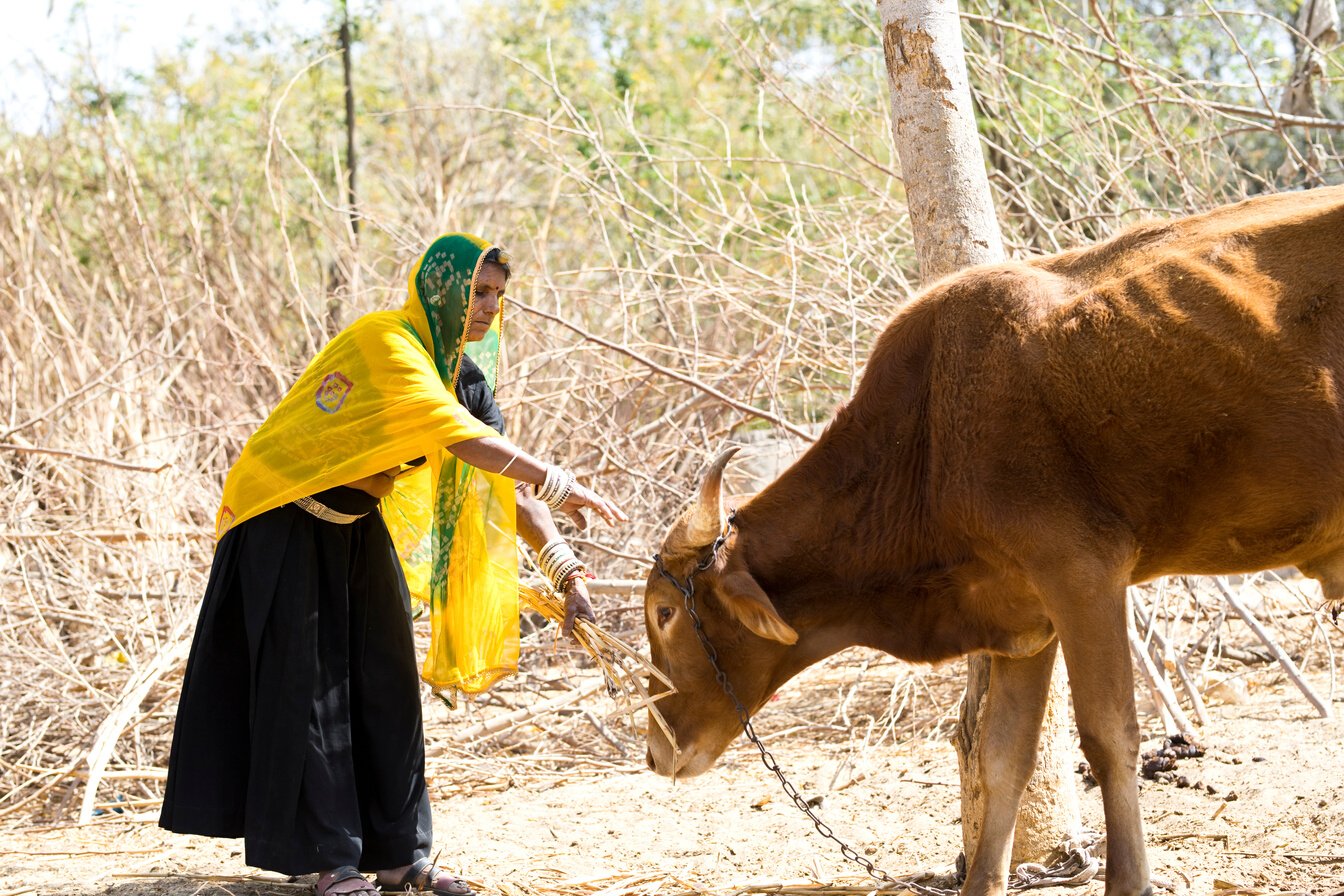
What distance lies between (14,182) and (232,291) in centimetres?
181

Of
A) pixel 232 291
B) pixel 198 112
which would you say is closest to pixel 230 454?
pixel 232 291

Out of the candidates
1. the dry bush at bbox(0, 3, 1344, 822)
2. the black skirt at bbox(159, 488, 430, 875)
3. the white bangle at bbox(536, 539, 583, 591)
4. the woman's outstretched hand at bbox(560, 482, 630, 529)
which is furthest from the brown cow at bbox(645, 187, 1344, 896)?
the dry bush at bbox(0, 3, 1344, 822)

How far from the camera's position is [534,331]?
744 cm

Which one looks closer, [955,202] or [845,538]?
[845,538]

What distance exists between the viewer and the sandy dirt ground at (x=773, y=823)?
4.51 meters

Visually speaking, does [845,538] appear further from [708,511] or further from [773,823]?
[773,823]

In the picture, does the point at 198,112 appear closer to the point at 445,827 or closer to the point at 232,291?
the point at 232,291

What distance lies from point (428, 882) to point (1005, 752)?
1.92 meters

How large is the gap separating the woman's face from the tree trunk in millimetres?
1403

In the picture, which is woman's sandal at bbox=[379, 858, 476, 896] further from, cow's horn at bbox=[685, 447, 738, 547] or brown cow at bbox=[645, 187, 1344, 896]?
cow's horn at bbox=[685, 447, 738, 547]

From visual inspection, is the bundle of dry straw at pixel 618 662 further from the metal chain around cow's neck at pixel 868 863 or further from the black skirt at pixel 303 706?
the black skirt at pixel 303 706

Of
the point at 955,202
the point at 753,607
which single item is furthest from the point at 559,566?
the point at 955,202

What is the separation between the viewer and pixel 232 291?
9.60m

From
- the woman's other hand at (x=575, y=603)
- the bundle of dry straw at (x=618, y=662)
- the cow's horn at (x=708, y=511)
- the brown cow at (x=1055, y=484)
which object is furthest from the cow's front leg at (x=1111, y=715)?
the woman's other hand at (x=575, y=603)
